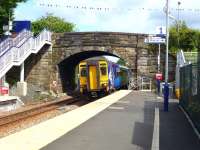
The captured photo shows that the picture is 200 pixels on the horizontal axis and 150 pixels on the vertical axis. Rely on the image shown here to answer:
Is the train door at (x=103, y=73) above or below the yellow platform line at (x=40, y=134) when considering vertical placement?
above

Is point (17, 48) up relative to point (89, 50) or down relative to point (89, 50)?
down

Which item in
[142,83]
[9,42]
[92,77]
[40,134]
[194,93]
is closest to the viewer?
[40,134]

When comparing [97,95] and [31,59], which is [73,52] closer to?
[31,59]

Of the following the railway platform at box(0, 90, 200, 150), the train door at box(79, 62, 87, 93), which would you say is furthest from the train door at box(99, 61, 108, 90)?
the railway platform at box(0, 90, 200, 150)

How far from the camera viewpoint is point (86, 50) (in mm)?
59844

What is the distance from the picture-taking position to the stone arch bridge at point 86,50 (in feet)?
191

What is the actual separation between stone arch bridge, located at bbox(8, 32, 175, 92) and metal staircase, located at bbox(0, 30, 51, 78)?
3451 millimetres

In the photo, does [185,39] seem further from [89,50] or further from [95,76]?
[95,76]

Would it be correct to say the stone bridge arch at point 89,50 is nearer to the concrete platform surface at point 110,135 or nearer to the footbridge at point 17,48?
the footbridge at point 17,48

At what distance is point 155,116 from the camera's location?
22219 mm

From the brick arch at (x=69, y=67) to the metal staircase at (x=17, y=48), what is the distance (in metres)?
6.04

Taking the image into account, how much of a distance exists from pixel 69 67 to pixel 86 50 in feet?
29.3

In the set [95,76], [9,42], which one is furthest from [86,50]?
[95,76]

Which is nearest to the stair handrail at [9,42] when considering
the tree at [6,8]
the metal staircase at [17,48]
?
the metal staircase at [17,48]
